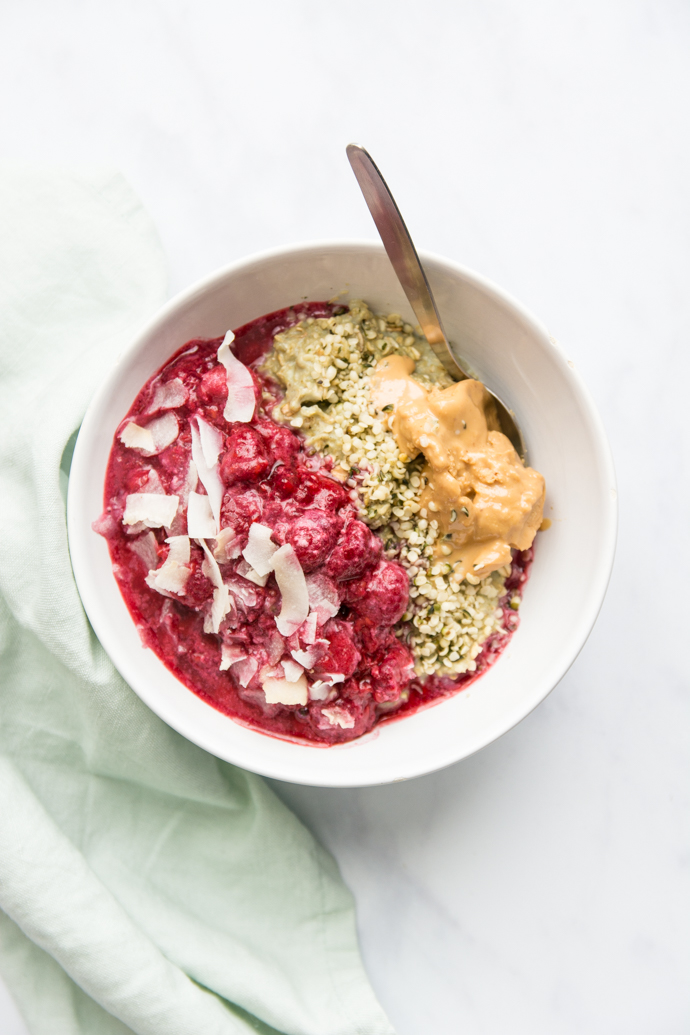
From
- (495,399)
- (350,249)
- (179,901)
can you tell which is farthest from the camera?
(179,901)

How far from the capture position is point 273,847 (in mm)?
2555

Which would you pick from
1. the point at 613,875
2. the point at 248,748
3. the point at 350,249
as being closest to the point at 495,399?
the point at 350,249

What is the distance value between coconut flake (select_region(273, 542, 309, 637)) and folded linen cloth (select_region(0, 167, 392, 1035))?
2.35ft

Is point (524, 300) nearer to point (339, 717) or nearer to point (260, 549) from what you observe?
point (260, 549)

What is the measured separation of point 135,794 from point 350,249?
2.05 m

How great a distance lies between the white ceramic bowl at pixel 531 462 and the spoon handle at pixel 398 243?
0.19ft

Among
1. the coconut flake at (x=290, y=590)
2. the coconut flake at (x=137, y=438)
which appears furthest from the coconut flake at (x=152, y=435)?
the coconut flake at (x=290, y=590)

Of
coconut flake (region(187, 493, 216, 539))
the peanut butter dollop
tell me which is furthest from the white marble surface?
coconut flake (region(187, 493, 216, 539))

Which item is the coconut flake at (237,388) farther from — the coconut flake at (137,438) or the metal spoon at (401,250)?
the metal spoon at (401,250)

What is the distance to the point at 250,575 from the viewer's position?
2.06m

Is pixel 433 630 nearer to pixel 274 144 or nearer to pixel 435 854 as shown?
pixel 435 854

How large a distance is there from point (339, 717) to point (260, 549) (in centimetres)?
60

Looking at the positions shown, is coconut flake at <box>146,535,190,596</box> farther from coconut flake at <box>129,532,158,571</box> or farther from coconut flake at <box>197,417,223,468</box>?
coconut flake at <box>197,417,223,468</box>

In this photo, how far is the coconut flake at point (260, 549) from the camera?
6.58ft
